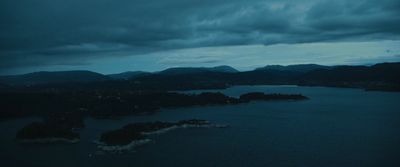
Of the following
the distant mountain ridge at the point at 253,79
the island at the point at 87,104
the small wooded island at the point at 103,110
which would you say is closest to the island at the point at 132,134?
the small wooded island at the point at 103,110

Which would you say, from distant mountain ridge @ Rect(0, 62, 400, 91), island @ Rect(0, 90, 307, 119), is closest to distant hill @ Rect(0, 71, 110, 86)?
distant mountain ridge @ Rect(0, 62, 400, 91)

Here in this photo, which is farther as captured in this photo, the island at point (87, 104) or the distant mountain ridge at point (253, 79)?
the distant mountain ridge at point (253, 79)

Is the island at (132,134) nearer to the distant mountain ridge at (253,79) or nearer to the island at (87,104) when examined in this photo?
the island at (87,104)

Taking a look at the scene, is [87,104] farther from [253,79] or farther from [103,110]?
[253,79]

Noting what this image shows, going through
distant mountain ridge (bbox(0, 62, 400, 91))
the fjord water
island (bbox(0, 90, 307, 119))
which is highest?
distant mountain ridge (bbox(0, 62, 400, 91))

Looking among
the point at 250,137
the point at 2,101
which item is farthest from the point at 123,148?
the point at 2,101

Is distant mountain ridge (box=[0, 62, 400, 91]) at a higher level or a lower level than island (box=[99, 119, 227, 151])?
higher

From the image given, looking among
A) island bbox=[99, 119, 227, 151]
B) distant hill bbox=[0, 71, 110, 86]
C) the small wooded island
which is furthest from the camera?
distant hill bbox=[0, 71, 110, 86]

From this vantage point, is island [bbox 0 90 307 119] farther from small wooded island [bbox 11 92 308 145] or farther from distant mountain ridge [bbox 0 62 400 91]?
distant mountain ridge [bbox 0 62 400 91]

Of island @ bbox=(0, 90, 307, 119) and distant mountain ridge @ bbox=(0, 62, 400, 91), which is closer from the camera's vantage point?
island @ bbox=(0, 90, 307, 119)
